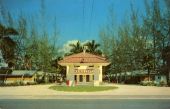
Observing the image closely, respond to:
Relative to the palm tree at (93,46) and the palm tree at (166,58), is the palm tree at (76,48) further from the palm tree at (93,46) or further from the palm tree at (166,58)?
the palm tree at (166,58)

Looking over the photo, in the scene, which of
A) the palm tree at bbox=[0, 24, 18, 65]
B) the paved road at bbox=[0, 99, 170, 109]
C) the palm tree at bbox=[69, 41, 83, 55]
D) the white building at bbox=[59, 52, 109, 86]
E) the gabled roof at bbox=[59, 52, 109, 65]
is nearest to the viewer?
the paved road at bbox=[0, 99, 170, 109]

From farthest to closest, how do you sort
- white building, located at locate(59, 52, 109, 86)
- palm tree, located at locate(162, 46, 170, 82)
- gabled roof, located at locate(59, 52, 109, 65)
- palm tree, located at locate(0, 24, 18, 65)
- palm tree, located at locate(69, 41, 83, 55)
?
palm tree, located at locate(69, 41, 83, 55) < palm tree, located at locate(0, 24, 18, 65) < palm tree, located at locate(162, 46, 170, 82) < gabled roof, located at locate(59, 52, 109, 65) < white building, located at locate(59, 52, 109, 86)

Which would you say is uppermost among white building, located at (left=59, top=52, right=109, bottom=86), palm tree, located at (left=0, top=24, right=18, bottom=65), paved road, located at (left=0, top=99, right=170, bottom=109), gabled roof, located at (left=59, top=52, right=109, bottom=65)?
palm tree, located at (left=0, top=24, right=18, bottom=65)

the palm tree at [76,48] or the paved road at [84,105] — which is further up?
the palm tree at [76,48]

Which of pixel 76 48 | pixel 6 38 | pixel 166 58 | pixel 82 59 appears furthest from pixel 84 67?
pixel 76 48

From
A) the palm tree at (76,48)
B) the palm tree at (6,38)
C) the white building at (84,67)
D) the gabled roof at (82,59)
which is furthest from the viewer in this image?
the palm tree at (76,48)

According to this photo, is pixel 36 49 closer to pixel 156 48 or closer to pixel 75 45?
pixel 75 45

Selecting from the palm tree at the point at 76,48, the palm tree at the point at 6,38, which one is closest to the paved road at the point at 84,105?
the palm tree at the point at 6,38

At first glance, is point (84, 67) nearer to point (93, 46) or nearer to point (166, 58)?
point (166, 58)

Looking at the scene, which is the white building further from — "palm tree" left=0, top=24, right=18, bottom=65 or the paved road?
the paved road

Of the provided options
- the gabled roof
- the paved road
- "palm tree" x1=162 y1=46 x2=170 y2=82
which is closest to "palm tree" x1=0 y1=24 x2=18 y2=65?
the gabled roof

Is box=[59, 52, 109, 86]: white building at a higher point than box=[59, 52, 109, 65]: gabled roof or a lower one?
lower

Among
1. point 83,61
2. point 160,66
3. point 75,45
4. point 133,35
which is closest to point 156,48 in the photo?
point 160,66

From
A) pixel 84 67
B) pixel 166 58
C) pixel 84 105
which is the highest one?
pixel 166 58
